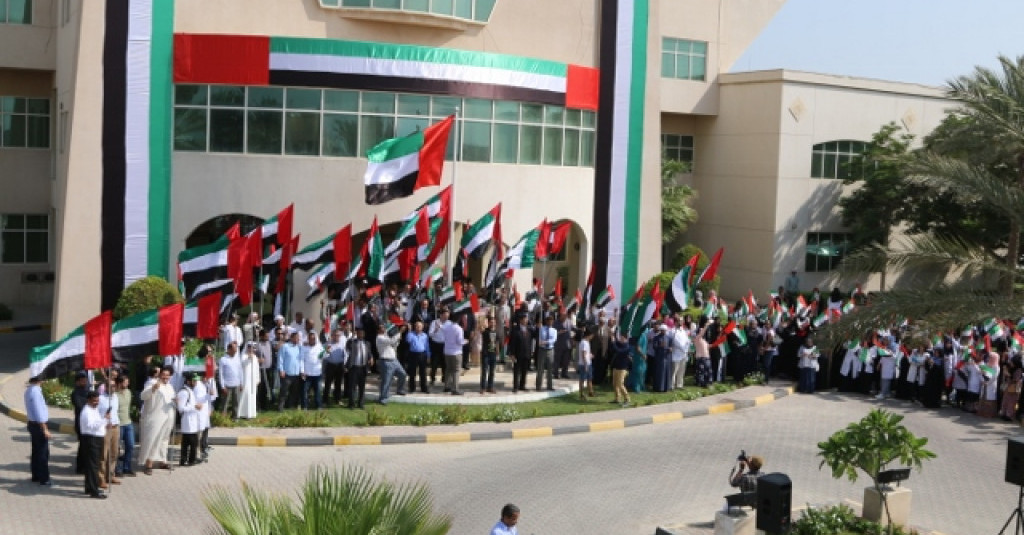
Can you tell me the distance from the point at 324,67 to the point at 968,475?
55.7 ft

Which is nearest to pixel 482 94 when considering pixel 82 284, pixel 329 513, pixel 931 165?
pixel 82 284

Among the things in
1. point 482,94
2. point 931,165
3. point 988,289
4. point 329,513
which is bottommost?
point 329,513

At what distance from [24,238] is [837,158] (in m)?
28.5

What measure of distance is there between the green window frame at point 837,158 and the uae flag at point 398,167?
21.2m

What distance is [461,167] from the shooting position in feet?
94.3

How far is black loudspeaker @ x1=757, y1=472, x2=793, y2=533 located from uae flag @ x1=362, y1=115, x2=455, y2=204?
12629 mm

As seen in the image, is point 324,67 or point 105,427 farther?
point 324,67

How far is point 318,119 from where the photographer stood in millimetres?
27312

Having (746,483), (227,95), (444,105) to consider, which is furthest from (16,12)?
(746,483)

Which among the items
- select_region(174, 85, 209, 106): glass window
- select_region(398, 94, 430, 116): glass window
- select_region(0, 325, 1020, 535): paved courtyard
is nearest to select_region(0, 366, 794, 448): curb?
select_region(0, 325, 1020, 535): paved courtyard

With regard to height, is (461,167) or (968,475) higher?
(461,167)

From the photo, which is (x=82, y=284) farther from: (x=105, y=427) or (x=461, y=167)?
(x=105, y=427)

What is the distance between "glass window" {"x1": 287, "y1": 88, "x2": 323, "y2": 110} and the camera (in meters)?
27.1

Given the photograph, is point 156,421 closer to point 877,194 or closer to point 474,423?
point 474,423
